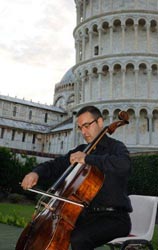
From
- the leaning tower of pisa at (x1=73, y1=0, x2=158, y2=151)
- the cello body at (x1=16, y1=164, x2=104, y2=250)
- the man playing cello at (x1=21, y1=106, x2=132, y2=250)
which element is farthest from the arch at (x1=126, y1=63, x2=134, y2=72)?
the cello body at (x1=16, y1=164, x2=104, y2=250)

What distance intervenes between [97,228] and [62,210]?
1.25 ft

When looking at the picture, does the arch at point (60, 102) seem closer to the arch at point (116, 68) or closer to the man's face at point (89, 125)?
the arch at point (116, 68)

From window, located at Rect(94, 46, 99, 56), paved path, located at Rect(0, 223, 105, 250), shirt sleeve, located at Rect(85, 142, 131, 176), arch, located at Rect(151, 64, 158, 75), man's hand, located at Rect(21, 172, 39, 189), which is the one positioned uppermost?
window, located at Rect(94, 46, 99, 56)

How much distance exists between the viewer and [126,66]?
32344 millimetres

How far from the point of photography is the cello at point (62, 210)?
2.94 m

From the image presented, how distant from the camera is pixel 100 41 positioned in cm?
3381

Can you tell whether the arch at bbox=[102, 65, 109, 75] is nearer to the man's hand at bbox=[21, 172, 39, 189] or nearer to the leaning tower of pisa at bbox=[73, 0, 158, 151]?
the leaning tower of pisa at bbox=[73, 0, 158, 151]

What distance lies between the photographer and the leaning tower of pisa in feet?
103

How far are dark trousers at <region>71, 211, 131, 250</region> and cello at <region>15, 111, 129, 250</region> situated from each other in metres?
0.10

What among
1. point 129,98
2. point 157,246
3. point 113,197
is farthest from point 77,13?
point 113,197

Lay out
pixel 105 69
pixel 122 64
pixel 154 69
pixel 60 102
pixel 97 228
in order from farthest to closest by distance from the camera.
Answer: pixel 60 102
pixel 105 69
pixel 154 69
pixel 122 64
pixel 97 228

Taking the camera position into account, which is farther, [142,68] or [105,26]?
[105,26]

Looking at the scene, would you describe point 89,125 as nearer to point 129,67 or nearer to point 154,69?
point 129,67

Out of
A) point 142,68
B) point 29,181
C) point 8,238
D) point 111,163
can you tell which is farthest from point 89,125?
point 142,68
